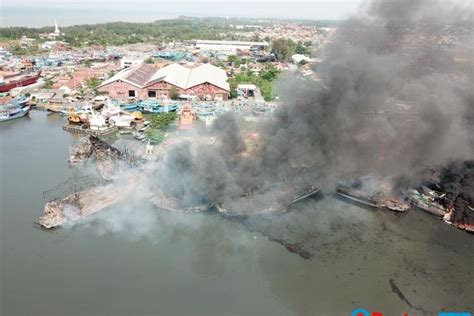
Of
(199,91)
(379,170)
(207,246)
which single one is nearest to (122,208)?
(207,246)

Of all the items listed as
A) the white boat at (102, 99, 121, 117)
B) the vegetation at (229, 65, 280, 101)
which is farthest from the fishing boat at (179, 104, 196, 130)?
the vegetation at (229, 65, 280, 101)

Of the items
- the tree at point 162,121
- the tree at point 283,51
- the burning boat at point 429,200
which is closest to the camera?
the burning boat at point 429,200

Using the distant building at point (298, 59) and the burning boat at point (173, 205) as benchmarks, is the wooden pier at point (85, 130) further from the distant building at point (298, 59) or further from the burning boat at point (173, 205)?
the distant building at point (298, 59)

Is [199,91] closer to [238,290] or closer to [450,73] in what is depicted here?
[450,73]

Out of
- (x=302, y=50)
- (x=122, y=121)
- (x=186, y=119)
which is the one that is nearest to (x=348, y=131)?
(x=186, y=119)

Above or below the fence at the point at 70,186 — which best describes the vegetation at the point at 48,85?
above

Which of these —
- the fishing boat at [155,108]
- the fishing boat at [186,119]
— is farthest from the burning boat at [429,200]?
the fishing boat at [155,108]

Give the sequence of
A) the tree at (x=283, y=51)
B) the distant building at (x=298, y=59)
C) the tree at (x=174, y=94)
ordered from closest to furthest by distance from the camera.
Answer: the tree at (x=174, y=94) → the distant building at (x=298, y=59) → the tree at (x=283, y=51)
